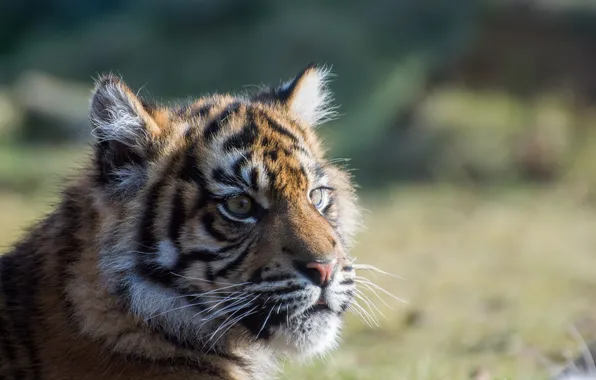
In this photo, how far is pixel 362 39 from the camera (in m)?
13.8

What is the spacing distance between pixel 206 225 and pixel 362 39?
34.6 feet

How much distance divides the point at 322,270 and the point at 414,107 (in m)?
9.91

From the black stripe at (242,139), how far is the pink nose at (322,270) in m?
0.56

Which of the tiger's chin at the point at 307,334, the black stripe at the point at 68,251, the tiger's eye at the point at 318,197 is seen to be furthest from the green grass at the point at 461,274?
the tiger's chin at the point at 307,334

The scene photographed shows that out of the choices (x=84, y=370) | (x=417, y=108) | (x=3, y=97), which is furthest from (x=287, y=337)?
(x=3, y=97)

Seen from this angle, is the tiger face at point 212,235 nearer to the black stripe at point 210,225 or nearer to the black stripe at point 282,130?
the black stripe at point 210,225

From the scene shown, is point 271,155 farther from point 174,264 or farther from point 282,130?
point 174,264

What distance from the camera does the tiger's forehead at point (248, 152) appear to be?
3.56 m

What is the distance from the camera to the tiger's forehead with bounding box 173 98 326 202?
3.56 m

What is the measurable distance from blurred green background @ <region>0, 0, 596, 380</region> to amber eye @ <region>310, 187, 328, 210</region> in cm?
326

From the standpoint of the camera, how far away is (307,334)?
3510 mm

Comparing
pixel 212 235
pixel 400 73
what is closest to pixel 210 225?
pixel 212 235

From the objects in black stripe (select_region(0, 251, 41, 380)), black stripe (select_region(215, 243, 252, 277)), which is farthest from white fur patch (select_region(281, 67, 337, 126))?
black stripe (select_region(0, 251, 41, 380))

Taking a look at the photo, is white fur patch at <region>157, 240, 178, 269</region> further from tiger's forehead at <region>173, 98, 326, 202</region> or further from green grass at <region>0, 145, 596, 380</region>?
green grass at <region>0, 145, 596, 380</region>
